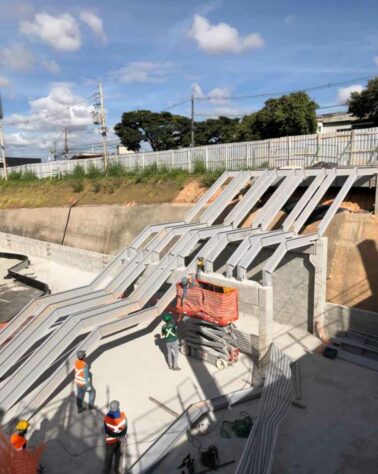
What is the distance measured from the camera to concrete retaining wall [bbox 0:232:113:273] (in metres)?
22.0

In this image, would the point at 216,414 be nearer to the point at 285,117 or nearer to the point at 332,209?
the point at 332,209

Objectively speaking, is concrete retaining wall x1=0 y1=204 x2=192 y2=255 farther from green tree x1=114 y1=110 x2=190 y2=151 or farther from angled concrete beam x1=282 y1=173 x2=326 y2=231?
green tree x1=114 y1=110 x2=190 y2=151

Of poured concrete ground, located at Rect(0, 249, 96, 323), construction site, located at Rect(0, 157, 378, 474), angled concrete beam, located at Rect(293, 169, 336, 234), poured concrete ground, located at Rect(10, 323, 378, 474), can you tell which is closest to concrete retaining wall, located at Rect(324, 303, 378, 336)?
construction site, located at Rect(0, 157, 378, 474)

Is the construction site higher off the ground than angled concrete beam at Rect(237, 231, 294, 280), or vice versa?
angled concrete beam at Rect(237, 231, 294, 280)

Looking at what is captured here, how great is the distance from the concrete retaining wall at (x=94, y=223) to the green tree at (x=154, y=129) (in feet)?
112

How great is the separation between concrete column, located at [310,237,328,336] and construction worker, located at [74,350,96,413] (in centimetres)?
778

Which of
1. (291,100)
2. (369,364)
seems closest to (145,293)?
(369,364)

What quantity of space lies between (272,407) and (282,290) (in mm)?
5944

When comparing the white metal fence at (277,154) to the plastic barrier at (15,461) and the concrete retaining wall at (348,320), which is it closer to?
the concrete retaining wall at (348,320)

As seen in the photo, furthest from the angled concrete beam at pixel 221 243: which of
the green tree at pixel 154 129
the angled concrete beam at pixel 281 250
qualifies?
the green tree at pixel 154 129

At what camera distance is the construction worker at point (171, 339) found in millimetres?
10828

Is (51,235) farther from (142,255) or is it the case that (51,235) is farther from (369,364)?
(369,364)

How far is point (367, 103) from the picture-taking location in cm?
4119

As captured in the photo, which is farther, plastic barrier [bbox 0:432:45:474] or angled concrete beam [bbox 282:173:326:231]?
angled concrete beam [bbox 282:173:326:231]
